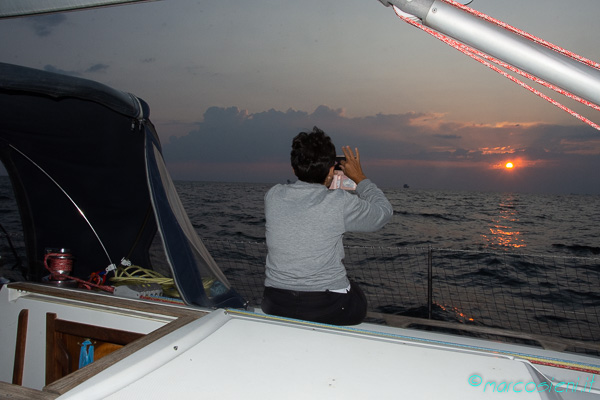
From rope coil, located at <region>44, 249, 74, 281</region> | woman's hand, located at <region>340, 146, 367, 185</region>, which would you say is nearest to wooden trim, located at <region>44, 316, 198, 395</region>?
woman's hand, located at <region>340, 146, 367, 185</region>

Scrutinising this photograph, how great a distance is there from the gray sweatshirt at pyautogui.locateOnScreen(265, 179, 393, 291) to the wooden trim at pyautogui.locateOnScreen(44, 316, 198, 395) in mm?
655

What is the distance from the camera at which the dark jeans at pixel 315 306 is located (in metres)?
2.25

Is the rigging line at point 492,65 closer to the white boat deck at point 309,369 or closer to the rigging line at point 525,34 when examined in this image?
the rigging line at point 525,34

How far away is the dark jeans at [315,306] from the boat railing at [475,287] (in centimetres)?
269

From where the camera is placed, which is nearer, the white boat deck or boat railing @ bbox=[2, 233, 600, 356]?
the white boat deck

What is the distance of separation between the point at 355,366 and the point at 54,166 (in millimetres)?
3249

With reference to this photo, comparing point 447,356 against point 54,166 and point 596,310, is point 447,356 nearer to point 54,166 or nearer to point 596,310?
point 54,166

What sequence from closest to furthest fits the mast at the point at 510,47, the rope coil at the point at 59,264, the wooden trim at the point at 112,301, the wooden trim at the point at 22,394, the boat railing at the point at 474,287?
the mast at the point at 510,47 → the wooden trim at the point at 22,394 → the wooden trim at the point at 112,301 → the rope coil at the point at 59,264 → the boat railing at the point at 474,287

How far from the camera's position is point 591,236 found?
67.4 feet

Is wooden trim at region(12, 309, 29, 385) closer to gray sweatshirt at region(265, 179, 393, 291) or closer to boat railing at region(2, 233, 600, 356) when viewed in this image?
gray sweatshirt at region(265, 179, 393, 291)

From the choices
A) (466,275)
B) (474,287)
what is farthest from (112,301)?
(466,275)

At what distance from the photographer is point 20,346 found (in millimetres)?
2576

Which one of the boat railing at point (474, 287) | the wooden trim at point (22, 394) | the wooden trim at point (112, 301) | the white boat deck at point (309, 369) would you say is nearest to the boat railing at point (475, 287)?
the boat railing at point (474, 287)

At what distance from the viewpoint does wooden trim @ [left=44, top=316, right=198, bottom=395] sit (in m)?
1.27
